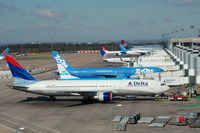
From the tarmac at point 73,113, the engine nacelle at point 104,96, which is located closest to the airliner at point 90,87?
the engine nacelle at point 104,96

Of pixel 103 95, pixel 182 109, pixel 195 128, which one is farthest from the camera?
pixel 103 95

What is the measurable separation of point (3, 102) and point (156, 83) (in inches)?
1077

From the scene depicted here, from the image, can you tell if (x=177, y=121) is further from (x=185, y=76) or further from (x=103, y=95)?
(x=185, y=76)

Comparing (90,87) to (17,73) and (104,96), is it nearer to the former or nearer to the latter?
(104,96)

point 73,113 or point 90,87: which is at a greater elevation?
point 90,87

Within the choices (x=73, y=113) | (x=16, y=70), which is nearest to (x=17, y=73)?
(x=16, y=70)

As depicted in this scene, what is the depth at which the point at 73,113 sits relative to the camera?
Result: 45344 mm

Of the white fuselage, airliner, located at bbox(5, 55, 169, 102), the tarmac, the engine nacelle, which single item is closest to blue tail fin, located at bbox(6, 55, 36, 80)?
airliner, located at bbox(5, 55, 169, 102)

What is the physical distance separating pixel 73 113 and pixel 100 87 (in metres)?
8.48

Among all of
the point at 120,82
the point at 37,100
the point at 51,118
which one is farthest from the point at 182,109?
the point at 37,100

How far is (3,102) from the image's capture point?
55594 mm

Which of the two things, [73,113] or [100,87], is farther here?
[100,87]

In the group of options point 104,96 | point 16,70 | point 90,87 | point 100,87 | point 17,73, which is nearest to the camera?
point 104,96

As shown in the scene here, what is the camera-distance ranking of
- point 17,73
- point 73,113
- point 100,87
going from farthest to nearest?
point 17,73 → point 100,87 → point 73,113
